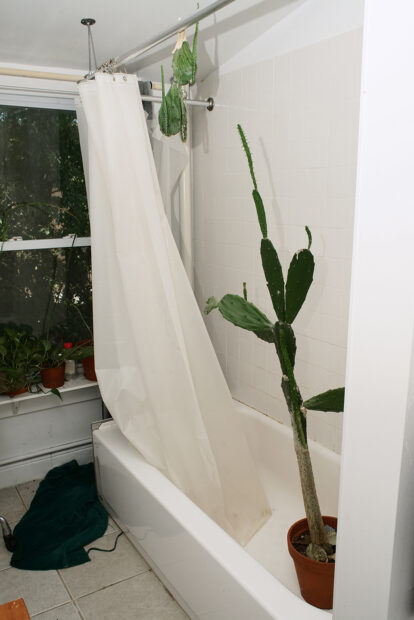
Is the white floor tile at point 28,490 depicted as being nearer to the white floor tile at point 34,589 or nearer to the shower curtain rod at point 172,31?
the white floor tile at point 34,589

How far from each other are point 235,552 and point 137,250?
112 centimetres

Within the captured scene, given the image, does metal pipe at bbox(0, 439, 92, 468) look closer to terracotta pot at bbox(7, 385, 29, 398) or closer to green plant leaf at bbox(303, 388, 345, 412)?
terracotta pot at bbox(7, 385, 29, 398)

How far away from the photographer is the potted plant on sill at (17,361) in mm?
2439

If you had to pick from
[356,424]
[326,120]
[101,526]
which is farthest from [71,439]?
[356,424]

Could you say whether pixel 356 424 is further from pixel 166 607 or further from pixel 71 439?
Answer: pixel 71 439

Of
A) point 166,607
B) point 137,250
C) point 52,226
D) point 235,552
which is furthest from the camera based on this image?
point 52,226

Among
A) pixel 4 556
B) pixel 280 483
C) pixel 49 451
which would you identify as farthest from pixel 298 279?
pixel 49 451

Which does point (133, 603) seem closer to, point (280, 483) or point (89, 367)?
point (280, 483)

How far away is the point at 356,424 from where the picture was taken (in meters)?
0.65

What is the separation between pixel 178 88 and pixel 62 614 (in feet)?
6.67

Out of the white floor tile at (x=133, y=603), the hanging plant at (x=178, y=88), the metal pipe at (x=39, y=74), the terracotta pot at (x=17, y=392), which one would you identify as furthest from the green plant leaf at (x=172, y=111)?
Result: the white floor tile at (x=133, y=603)

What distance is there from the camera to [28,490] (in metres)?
2.58

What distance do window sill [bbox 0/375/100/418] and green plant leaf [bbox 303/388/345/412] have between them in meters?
1.52

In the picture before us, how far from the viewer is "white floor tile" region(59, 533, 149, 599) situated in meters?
1.97
